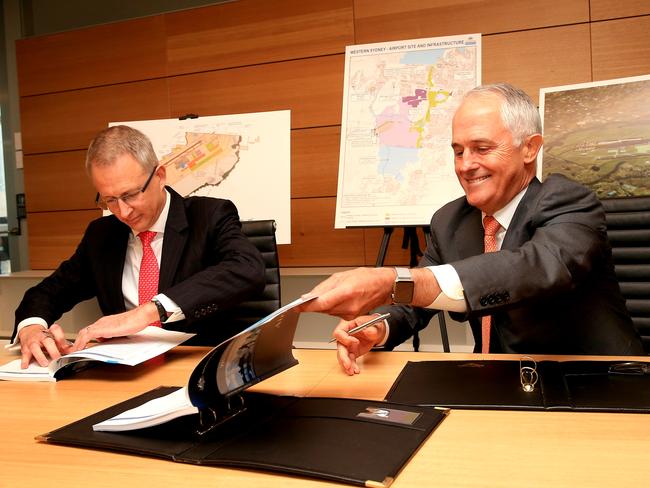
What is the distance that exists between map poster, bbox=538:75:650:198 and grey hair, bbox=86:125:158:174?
202 centimetres

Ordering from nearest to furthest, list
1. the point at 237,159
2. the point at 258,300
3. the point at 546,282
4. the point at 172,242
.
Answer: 1. the point at 546,282
2. the point at 172,242
3. the point at 258,300
4. the point at 237,159

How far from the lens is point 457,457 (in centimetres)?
93

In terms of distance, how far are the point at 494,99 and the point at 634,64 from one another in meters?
2.23

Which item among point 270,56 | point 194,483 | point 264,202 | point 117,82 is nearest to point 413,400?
point 194,483

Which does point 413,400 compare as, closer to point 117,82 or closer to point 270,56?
point 270,56

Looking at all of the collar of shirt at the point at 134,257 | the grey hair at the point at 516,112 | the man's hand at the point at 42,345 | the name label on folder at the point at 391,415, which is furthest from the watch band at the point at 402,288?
the collar of shirt at the point at 134,257

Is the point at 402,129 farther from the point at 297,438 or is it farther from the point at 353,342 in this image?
the point at 297,438

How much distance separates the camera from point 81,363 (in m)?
1.65

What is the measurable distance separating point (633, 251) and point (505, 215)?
54 centimetres

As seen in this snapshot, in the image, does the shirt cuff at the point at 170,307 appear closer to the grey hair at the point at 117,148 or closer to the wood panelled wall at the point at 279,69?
the grey hair at the point at 117,148

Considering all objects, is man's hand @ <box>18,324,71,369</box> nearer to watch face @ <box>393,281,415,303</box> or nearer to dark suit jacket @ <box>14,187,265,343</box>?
dark suit jacket @ <box>14,187,265,343</box>

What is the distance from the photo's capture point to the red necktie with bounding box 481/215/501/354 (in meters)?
1.77

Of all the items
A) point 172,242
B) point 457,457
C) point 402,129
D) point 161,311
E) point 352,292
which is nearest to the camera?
point 457,457

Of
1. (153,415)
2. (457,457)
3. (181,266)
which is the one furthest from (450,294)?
(181,266)
